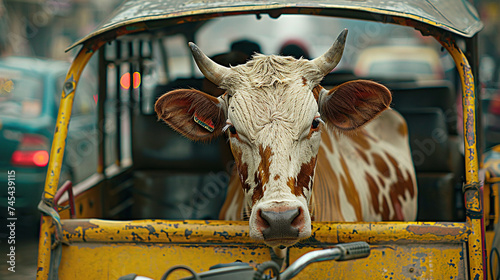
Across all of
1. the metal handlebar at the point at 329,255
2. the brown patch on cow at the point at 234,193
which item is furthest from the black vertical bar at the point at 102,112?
the metal handlebar at the point at 329,255

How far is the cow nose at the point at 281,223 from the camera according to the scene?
6.42ft

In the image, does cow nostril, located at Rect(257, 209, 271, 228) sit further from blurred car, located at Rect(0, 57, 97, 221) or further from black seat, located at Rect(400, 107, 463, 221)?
blurred car, located at Rect(0, 57, 97, 221)

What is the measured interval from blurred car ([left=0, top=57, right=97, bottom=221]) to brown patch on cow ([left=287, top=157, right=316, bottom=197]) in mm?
4031

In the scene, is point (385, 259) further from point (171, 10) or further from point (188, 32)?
point (188, 32)

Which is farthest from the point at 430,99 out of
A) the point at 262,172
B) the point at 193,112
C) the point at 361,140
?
the point at 262,172

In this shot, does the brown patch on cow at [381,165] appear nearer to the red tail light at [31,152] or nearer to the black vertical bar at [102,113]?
the black vertical bar at [102,113]

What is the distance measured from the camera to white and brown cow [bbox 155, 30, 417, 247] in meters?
2.06

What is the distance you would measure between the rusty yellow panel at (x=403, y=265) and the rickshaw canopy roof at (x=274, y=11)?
39.3 inches

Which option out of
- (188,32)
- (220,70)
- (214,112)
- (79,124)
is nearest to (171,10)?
(220,70)

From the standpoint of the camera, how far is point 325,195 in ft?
9.67

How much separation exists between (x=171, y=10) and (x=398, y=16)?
1.05 meters

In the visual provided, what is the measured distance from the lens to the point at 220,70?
246 cm

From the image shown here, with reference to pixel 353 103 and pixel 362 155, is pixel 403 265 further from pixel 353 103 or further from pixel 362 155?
pixel 362 155

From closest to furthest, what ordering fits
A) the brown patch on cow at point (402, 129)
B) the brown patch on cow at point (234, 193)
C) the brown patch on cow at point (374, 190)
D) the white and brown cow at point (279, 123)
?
the white and brown cow at point (279, 123), the brown patch on cow at point (234, 193), the brown patch on cow at point (374, 190), the brown patch on cow at point (402, 129)
